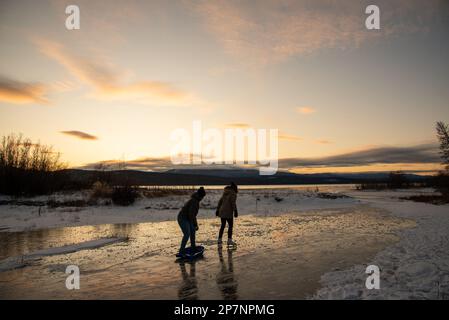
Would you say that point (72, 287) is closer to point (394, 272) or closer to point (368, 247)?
point (394, 272)

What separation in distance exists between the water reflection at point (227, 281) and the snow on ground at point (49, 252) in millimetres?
5342

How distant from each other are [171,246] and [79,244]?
11.8 ft

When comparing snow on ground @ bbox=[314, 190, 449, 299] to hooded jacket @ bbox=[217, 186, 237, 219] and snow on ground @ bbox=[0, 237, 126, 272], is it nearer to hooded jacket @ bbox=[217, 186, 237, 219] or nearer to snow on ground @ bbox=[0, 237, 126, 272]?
hooded jacket @ bbox=[217, 186, 237, 219]

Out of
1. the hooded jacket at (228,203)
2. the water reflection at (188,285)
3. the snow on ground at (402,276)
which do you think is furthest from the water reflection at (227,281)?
the hooded jacket at (228,203)

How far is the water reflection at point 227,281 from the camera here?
258 inches

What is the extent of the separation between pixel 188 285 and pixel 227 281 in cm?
92

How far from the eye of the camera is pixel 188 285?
7184 mm

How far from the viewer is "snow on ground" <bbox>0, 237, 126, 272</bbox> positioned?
9.18 m

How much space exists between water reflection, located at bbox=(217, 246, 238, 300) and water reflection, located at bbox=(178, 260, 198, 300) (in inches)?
22.3

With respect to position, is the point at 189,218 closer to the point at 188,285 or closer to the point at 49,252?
the point at 188,285

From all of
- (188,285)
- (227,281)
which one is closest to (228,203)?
(227,281)

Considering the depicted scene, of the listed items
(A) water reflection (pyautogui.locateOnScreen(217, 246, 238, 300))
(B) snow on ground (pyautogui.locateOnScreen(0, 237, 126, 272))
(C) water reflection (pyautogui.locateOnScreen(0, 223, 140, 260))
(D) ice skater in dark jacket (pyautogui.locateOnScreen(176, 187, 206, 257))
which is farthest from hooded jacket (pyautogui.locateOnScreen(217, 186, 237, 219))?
(C) water reflection (pyautogui.locateOnScreen(0, 223, 140, 260))
